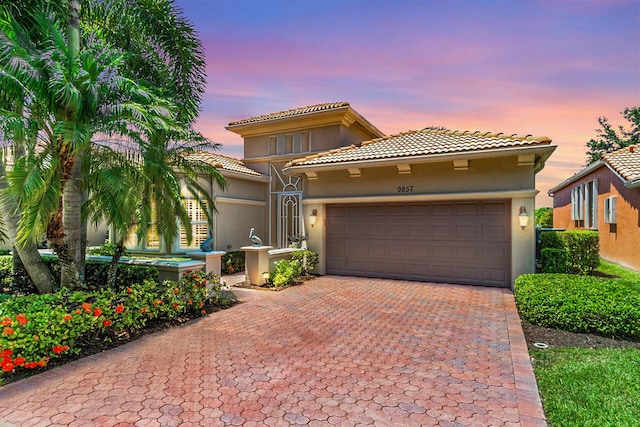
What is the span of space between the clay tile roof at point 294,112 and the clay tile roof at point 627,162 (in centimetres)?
1049

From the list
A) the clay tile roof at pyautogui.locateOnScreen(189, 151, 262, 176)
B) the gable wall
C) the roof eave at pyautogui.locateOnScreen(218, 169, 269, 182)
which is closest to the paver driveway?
the roof eave at pyautogui.locateOnScreen(218, 169, 269, 182)

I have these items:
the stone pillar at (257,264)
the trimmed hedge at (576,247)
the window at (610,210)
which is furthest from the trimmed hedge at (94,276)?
the window at (610,210)

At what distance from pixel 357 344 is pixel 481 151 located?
6.74 meters

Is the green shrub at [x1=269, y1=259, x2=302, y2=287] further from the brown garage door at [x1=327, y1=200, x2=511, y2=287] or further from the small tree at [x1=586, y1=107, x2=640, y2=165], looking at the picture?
the small tree at [x1=586, y1=107, x2=640, y2=165]

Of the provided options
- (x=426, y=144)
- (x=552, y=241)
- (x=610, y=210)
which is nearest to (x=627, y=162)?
(x=610, y=210)

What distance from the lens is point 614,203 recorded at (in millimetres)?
14266

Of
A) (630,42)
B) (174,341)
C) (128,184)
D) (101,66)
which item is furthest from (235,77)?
(630,42)

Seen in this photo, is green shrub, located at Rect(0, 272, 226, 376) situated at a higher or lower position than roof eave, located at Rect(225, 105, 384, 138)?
lower

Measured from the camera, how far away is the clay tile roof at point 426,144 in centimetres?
980

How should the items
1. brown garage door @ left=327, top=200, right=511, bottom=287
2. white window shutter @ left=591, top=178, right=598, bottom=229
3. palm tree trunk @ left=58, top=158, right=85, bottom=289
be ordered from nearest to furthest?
palm tree trunk @ left=58, top=158, right=85, bottom=289, brown garage door @ left=327, top=200, right=511, bottom=287, white window shutter @ left=591, top=178, right=598, bottom=229

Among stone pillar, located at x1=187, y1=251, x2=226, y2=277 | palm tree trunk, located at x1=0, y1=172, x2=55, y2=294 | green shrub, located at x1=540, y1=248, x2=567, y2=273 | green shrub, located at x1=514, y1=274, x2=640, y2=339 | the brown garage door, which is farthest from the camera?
the brown garage door

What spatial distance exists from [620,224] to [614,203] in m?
0.93

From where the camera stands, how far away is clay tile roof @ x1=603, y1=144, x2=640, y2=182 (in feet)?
40.2

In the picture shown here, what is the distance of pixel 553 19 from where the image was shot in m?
8.77
